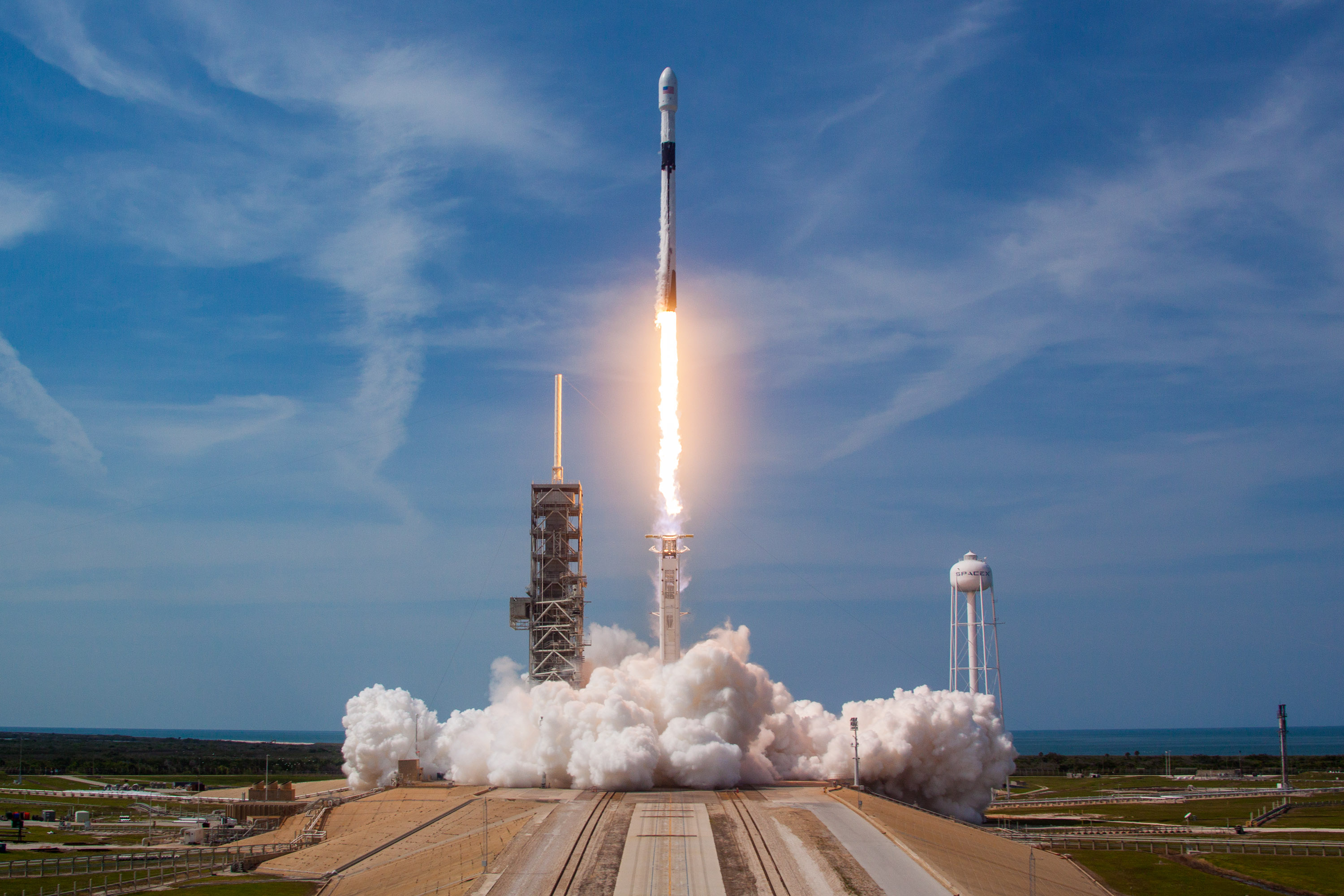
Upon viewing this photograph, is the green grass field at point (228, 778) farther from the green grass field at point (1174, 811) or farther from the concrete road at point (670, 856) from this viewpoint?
the green grass field at point (1174, 811)

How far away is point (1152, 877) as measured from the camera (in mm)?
50000

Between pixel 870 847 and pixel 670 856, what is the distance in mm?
8403

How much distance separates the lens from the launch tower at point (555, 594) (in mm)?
73938

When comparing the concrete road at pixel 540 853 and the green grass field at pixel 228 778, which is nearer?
the concrete road at pixel 540 853

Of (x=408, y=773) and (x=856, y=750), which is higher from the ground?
(x=856, y=750)

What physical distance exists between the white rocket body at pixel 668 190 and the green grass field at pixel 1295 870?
131ft

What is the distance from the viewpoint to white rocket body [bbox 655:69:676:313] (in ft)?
198

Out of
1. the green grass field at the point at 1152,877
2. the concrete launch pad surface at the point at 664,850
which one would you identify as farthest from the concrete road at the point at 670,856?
the green grass field at the point at 1152,877

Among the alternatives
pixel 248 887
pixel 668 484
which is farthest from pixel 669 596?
pixel 248 887

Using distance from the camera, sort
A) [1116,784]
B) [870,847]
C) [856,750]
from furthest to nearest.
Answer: [1116,784] < [856,750] < [870,847]

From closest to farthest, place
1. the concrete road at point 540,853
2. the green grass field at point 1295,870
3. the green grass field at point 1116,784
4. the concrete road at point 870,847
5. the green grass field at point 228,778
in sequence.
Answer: the concrete road at point 540,853, the concrete road at point 870,847, the green grass field at point 1295,870, the green grass field at point 1116,784, the green grass field at point 228,778

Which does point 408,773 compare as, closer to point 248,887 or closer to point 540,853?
point 248,887


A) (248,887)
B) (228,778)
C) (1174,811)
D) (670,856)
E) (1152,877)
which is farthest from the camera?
(228,778)

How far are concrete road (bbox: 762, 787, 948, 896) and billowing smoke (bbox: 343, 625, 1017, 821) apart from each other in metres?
5.63
